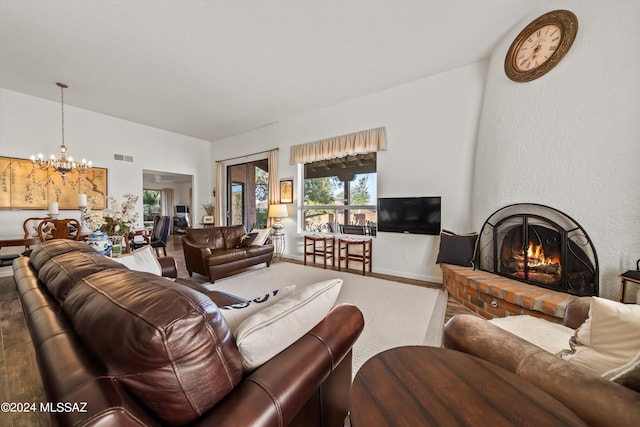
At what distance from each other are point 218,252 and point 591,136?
4.46m

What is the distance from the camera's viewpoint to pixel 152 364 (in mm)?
500

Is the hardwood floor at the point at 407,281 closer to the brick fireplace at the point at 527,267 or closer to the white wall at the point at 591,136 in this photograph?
the brick fireplace at the point at 527,267

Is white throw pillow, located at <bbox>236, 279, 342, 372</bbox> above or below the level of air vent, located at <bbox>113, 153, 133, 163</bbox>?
below

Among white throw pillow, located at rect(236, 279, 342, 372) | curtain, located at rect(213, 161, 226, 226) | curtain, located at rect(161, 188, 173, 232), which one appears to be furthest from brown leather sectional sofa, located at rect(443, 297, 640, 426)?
curtain, located at rect(161, 188, 173, 232)

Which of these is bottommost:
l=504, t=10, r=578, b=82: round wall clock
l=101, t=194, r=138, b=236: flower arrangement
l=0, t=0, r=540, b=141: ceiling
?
l=101, t=194, r=138, b=236: flower arrangement

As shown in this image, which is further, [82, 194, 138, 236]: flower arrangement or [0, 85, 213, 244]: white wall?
[0, 85, 213, 244]: white wall

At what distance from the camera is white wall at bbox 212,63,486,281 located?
10.8 ft

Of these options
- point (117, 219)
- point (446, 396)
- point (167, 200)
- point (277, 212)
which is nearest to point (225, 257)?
point (117, 219)

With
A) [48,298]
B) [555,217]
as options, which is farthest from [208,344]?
[555,217]

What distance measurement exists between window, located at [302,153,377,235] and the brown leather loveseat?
1309 millimetres

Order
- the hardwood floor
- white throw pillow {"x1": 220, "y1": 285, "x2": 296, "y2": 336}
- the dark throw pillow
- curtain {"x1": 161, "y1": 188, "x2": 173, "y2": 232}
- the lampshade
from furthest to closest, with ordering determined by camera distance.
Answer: curtain {"x1": 161, "y1": 188, "x2": 173, "y2": 232}, the lampshade, the dark throw pillow, the hardwood floor, white throw pillow {"x1": 220, "y1": 285, "x2": 296, "y2": 336}

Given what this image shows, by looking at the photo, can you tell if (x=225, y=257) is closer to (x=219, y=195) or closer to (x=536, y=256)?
(x=219, y=195)

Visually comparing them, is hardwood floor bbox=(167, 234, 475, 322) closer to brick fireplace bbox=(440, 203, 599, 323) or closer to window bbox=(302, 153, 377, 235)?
brick fireplace bbox=(440, 203, 599, 323)

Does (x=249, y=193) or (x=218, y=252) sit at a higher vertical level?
(x=249, y=193)
